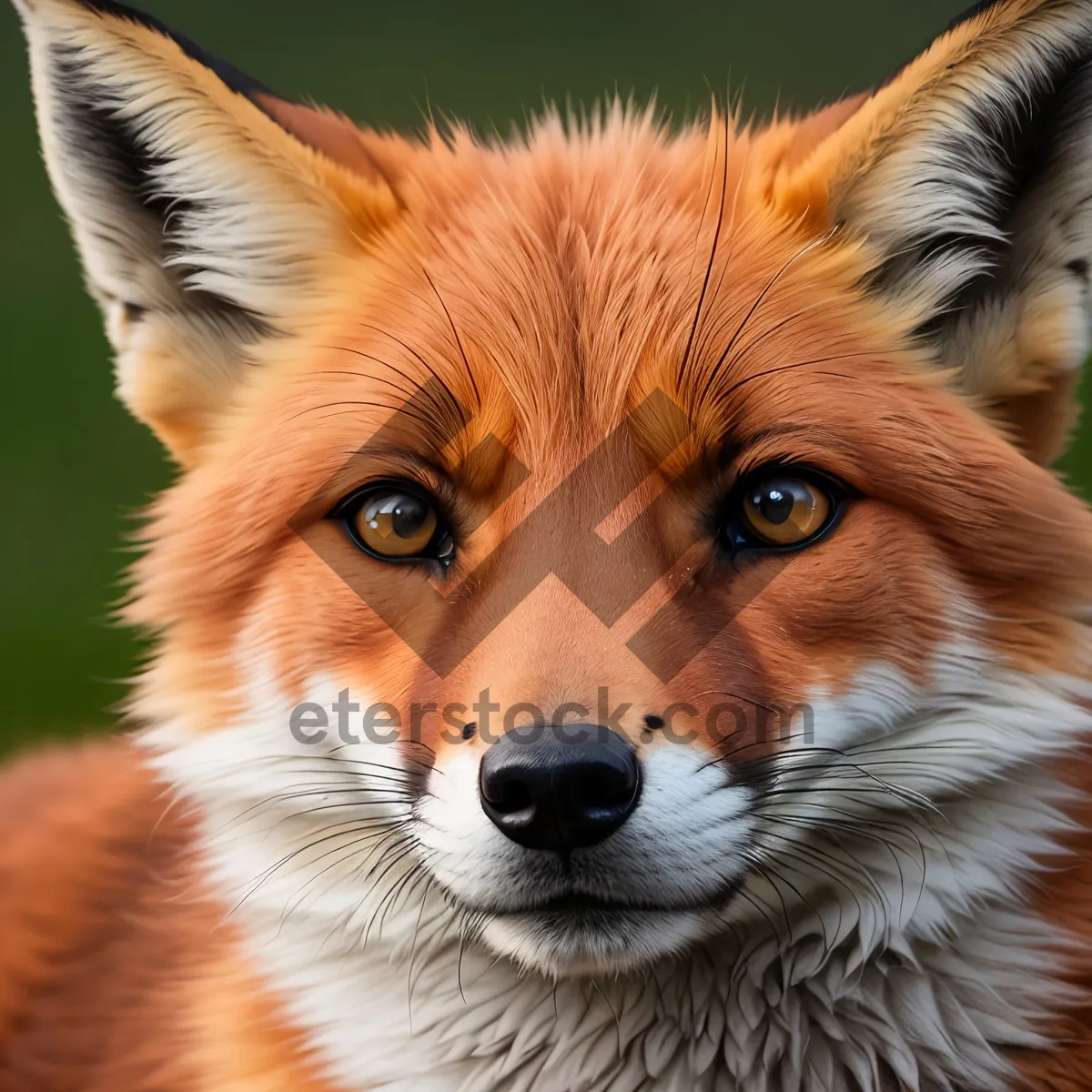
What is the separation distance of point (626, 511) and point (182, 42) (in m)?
1.31

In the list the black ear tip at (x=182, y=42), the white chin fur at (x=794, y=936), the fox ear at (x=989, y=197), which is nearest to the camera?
the white chin fur at (x=794, y=936)

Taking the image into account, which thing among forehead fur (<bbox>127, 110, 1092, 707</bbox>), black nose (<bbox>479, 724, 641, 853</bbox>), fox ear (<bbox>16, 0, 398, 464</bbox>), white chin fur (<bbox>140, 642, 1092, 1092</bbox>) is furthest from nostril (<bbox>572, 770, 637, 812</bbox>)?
fox ear (<bbox>16, 0, 398, 464</bbox>)

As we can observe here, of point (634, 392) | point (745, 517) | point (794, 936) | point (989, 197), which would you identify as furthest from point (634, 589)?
point (989, 197)

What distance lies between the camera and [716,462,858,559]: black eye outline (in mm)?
2422

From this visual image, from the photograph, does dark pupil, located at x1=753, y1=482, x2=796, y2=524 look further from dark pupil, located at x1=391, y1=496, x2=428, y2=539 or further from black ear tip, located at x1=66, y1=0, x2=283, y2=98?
black ear tip, located at x1=66, y1=0, x2=283, y2=98

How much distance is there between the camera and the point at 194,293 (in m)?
3.04

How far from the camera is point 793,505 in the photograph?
243 cm

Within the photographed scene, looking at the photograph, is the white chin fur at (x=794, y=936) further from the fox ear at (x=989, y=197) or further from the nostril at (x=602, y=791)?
the fox ear at (x=989, y=197)

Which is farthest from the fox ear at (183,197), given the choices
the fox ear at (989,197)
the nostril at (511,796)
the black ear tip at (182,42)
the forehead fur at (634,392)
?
the nostril at (511,796)

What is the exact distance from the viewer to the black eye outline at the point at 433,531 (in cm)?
254

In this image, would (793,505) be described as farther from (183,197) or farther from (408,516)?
(183,197)

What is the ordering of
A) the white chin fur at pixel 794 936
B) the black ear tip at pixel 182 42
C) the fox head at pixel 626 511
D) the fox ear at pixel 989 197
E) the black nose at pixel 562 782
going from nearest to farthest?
the black nose at pixel 562 782 < the fox head at pixel 626 511 < the white chin fur at pixel 794 936 < the fox ear at pixel 989 197 < the black ear tip at pixel 182 42

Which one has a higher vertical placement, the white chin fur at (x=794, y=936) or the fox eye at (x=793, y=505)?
the fox eye at (x=793, y=505)

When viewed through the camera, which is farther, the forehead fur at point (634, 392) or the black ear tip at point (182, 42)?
the black ear tip at point (182, 42)
